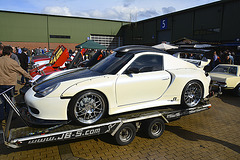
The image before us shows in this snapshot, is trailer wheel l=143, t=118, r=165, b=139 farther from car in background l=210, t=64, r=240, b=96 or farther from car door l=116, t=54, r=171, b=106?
car in background l=210, t=64, r=240, b=96

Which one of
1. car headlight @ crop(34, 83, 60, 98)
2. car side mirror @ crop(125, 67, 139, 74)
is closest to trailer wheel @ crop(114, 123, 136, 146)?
car side mirror @ crop(125, 67, 139, 74)

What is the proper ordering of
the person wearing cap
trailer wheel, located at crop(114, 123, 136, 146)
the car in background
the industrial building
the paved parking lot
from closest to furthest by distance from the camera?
the paved parking lot < trailer wheel, located at crop(114, 123, 136, 146) < the person wearing cap < the car in background < the industrial building

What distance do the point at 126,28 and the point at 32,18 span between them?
58.3 ft

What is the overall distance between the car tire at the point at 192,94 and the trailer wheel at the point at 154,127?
88cm

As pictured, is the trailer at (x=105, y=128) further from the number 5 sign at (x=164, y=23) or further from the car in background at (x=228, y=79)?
the number 5 sign at (x=164, y=23)

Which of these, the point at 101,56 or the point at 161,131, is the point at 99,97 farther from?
the point at 101,56

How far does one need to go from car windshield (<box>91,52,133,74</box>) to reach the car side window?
0.21m

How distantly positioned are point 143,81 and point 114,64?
772 mm

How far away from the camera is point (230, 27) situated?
724 inches

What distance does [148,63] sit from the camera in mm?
4219

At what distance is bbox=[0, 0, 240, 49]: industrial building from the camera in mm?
19172

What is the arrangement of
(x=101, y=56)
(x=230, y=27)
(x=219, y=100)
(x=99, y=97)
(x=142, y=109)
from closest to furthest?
1. (x=99, y=97)
2. (x=142, y=109)
3. (x=101, y=56)
4. (x=219, y=100)
5. (x=230, y=27)

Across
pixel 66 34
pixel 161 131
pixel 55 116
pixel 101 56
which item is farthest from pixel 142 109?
pixel 66 34

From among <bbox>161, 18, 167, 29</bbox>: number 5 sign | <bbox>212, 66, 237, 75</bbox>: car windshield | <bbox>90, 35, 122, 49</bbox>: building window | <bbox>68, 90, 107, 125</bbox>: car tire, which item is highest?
<bbox>161, 18, 167, 29</bbox>: number 5 sign
